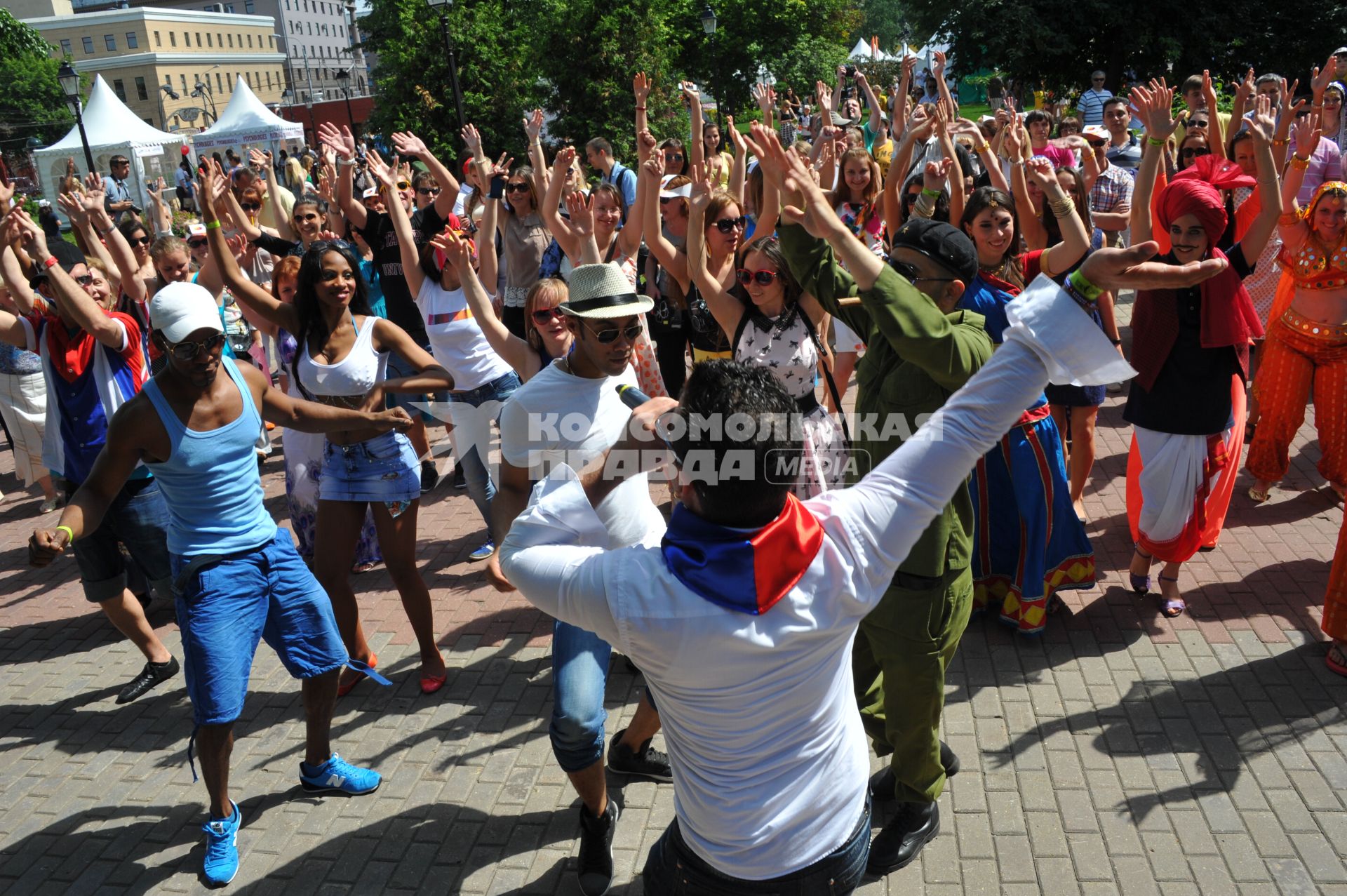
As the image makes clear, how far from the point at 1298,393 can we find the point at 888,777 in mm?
4006

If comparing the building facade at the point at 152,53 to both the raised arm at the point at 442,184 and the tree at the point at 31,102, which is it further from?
the raised arm at the point at 442,184

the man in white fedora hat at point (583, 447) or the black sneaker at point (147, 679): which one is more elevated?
the man in white fedora hat at point (583, 447)

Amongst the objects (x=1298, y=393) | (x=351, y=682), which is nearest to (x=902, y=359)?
(x=351, y=682)

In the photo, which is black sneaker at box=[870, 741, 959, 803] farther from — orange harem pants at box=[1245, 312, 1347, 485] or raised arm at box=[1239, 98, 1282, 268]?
orange harem pants at box=[1245, 312, 1347, 485]

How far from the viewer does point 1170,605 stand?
16.4 ft

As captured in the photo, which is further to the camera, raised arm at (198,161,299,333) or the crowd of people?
raised arm at (198,161,299,333)

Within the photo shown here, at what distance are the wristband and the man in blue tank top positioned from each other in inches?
116

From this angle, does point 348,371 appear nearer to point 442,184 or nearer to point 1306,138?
point 442,184

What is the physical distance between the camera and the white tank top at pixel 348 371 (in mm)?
4637

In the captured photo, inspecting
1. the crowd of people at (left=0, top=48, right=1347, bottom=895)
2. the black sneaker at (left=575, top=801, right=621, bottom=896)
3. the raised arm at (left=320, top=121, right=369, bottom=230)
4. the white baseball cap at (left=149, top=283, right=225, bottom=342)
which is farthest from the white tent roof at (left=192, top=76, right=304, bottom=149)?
the black sneaker at (left=575, top=801, right=621, bottom=896)

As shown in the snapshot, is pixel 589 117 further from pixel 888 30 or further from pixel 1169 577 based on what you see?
pixel 888 30

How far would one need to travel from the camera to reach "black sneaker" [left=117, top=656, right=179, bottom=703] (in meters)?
5.04

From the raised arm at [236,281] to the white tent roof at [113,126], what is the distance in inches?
1093

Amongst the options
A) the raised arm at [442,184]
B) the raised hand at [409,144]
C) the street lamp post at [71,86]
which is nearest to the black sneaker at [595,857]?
the raised hand at [409,144]
